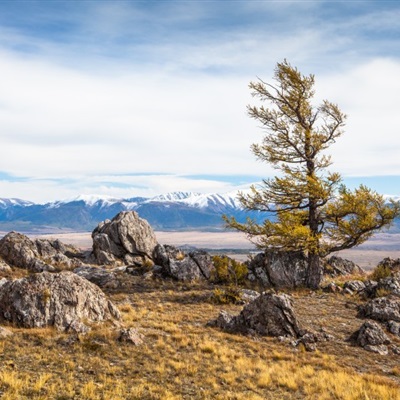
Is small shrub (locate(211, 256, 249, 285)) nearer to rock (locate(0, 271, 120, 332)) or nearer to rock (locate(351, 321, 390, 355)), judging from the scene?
rock (locate(351, 321, 390, 355))

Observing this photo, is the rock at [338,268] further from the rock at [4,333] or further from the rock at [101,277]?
the rock at [4,333]

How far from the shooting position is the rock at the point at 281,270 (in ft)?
102

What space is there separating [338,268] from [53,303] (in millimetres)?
29400

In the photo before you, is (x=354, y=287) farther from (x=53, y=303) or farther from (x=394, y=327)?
(x=53, y=303)

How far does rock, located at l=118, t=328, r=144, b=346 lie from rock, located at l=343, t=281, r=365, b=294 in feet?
62.5

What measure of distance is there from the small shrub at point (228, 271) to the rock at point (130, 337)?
1505 centimetres

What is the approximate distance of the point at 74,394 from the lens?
419 inches

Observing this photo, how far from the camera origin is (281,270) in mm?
31359

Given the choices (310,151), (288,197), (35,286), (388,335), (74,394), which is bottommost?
(388,335)

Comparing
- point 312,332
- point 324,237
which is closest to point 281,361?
point 312,332

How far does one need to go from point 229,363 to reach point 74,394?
6.24 m

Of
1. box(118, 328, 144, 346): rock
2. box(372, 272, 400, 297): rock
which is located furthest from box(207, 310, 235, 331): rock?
box(372, 272, 400, 297): rock

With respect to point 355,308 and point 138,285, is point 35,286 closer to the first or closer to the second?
point 138,285

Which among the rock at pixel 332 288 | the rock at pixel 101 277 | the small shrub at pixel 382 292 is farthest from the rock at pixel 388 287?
the rock at pixel 101 277
